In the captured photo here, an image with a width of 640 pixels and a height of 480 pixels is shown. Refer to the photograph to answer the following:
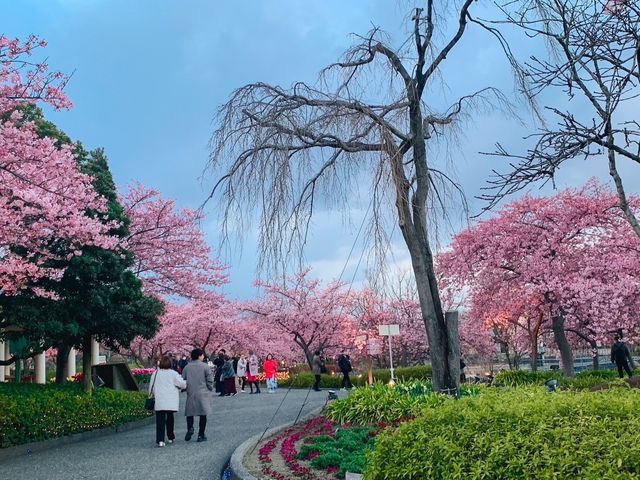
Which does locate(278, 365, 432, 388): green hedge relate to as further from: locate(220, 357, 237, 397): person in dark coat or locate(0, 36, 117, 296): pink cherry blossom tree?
locate(0, 36, 117, 296): pink cherry blossom tree

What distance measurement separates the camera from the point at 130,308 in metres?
16.2

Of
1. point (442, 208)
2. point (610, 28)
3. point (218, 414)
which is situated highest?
point (610, 28)

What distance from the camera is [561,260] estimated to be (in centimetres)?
2147

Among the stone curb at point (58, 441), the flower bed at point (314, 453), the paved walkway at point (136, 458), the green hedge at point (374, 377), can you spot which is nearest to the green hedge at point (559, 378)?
the green hedge at point (374, 377)

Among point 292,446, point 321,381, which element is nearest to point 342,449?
point 292,446

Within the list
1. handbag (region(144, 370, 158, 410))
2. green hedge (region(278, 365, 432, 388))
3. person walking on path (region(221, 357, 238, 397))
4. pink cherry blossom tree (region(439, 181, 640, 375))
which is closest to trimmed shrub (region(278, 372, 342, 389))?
green hedge (region(278, 365, 432, 388))

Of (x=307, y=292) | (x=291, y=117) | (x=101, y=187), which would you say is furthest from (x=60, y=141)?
(x=307, y=292)

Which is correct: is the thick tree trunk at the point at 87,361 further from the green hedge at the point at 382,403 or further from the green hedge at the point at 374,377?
the green hedge at the point at 374,377

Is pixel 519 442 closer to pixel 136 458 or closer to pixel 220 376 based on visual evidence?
pixel 136 458

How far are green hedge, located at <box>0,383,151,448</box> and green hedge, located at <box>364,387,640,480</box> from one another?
24.3 feet

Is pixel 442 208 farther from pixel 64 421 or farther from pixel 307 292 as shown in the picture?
pixel 307 292

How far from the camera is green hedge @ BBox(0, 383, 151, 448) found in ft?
33.1

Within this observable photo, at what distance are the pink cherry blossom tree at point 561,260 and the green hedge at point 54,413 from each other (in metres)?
13.1

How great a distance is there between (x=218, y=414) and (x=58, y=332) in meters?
4.50
